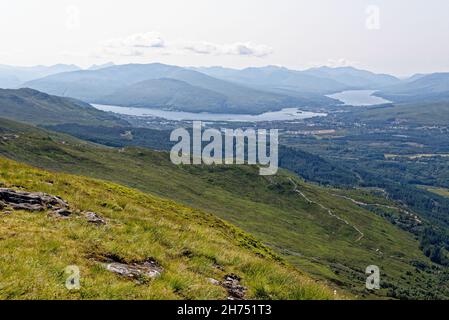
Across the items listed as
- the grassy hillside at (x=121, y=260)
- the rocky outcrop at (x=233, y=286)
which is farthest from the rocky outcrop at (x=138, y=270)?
the rocky outcrop at (x=233, y=286)

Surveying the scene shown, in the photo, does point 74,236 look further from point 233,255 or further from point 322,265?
point 322,265

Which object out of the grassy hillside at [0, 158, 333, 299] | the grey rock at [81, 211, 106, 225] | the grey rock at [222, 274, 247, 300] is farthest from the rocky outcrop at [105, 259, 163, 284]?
the grey rock at [81, 211, 106, 225]

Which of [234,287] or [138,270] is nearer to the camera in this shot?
[138,270]

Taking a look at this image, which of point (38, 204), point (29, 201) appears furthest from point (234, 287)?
point (29, 201)

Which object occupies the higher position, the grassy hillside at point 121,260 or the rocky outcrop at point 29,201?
the rocky outcrop at point 29,201

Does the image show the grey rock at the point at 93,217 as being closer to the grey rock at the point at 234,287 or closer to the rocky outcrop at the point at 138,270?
the rocky outcrop at the point at 138,270

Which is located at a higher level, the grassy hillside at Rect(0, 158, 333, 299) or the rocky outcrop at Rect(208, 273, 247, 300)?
the grassy hillside at Rect(0, 158, 333, 299)

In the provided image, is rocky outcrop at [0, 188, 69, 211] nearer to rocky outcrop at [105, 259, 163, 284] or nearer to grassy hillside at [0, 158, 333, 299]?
grassy hillside at [0, 158, 333, 299]

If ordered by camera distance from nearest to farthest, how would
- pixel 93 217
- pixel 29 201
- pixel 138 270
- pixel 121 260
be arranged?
pixel 138 270 → pixel 121 260 → pixel 29 201 → pixel 93 217

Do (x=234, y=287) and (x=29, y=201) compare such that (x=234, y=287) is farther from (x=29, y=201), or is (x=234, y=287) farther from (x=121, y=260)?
(x=29, y=201)


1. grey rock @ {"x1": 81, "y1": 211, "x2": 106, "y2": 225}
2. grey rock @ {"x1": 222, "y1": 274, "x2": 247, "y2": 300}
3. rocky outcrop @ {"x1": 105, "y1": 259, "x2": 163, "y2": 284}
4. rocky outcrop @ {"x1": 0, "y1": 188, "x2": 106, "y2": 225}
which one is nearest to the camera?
rocky outcrop @ {"x1": 105, "y1": 259, "x2": 163, "y2": 284}

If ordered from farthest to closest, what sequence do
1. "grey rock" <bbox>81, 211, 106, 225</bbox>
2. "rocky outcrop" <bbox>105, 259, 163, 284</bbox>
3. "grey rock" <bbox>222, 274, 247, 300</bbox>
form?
"grey rock" <bbox>81, 211, 106, 225</bbox>
"grey rock" <bbox>222, 274, 247, 300</bbox>
"rocky outcrop" <bbox>105, 259, 163, 284</bbox>
